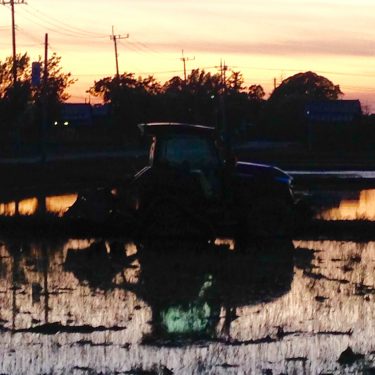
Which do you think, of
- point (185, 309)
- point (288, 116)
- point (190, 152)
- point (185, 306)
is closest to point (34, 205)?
point (190, 152)

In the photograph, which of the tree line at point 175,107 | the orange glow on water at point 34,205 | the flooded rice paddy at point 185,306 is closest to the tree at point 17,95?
the tree line at point 175,107

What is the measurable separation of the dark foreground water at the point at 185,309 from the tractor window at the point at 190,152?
1.55 m

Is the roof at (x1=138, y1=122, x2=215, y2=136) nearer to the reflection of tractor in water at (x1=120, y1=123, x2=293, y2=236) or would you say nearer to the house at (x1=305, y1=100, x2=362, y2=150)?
the reflection of tractor in water at (x1=120, y1=123, x2=293, y2=236)

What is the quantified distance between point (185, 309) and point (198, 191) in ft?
23.0

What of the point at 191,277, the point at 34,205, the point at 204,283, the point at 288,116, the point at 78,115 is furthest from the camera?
the point at 78,115

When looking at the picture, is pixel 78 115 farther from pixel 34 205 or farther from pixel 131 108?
pixel 34 205

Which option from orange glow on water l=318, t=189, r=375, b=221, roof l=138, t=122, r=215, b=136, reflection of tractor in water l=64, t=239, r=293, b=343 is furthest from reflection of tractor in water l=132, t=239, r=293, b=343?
orange glow on water l=318, t=189, r=375, b=221

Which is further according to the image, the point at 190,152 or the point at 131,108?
the point at 131,108

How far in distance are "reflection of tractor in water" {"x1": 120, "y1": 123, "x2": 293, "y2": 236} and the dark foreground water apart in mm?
544

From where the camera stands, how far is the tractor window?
65.2 feet

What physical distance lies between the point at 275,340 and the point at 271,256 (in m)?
7.24

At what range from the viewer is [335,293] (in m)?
14.0

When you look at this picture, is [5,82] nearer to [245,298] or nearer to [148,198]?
[148,198]

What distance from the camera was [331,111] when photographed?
4090 inches
